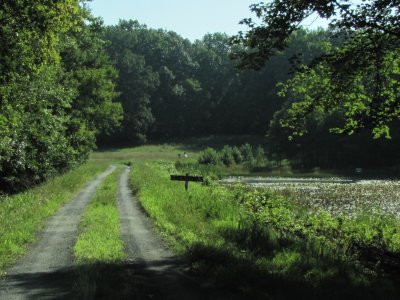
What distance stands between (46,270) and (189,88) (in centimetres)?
12516

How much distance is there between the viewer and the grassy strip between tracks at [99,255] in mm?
7979

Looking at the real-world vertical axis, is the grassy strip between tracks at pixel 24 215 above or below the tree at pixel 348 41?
below

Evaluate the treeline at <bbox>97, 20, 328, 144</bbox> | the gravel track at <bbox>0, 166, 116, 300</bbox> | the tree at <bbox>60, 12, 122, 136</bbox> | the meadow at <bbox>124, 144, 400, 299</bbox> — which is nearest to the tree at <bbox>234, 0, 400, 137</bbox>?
the meadow at <bbox>124, 144, 400, 299</bbox>

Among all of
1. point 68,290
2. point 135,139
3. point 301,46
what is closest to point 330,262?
point 68,290

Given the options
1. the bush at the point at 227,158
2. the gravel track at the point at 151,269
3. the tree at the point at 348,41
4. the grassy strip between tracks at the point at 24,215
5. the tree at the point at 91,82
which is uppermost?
the tree at the point at 91,82

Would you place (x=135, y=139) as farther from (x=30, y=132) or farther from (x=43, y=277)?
(x=43, y=277)

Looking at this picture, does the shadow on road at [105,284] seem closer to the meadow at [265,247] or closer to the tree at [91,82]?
the meadow at [265,247]

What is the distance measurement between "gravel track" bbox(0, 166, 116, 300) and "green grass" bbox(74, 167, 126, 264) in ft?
0.94

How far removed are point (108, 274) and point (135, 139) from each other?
107 metres

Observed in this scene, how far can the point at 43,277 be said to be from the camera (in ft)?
29.6

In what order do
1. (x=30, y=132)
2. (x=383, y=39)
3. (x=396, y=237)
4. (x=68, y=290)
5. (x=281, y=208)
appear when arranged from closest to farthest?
(x=68, y=290) < (x=383, y=39) < (x=396, y=237) < (x=281, y=208) < (x=30, y=132)

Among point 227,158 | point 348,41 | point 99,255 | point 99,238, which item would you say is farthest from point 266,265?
point 227,158

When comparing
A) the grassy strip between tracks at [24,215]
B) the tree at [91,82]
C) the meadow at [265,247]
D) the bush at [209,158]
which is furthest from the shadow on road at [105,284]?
the bush at [209,158]

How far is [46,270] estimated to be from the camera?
9.66 m
